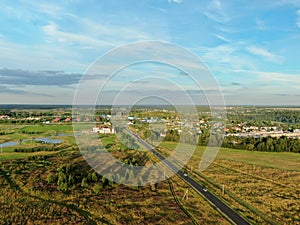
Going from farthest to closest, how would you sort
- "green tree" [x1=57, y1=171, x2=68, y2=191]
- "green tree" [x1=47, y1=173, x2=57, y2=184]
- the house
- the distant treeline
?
the distant treeline < the house < "green tree" [x1=47, y1=173, x2=57, y2=184] < "green tree" [x1=57, y1=171, x2=68, y2=191]

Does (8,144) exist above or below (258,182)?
above

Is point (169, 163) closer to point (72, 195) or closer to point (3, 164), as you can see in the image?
point (72, 195)

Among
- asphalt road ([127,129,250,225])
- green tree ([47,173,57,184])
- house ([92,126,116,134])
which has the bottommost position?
asphalt road ([127,129,250,225])

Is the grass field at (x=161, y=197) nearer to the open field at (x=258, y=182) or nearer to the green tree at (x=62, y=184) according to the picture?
the open field at (x=258, y=182)

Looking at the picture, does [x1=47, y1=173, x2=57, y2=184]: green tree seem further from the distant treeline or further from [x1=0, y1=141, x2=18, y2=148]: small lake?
the distant treeline

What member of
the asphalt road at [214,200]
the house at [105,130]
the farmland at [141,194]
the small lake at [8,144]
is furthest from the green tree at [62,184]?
the small lake at [8,144]

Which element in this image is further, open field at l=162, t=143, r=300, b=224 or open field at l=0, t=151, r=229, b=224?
open field at l=162, t=143, r=300, b=224

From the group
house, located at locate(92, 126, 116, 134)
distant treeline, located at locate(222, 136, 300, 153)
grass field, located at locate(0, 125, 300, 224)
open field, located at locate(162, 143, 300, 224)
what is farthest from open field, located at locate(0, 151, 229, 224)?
distant treeline, located at locate(222, 136, 300, 153)

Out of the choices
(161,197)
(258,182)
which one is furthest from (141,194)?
(258,182)

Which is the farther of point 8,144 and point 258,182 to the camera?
point 8,144

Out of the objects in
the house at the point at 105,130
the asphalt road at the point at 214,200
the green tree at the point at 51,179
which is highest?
the house at the point at 105,130

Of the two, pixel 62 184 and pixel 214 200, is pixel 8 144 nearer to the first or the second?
pixel 62 184
